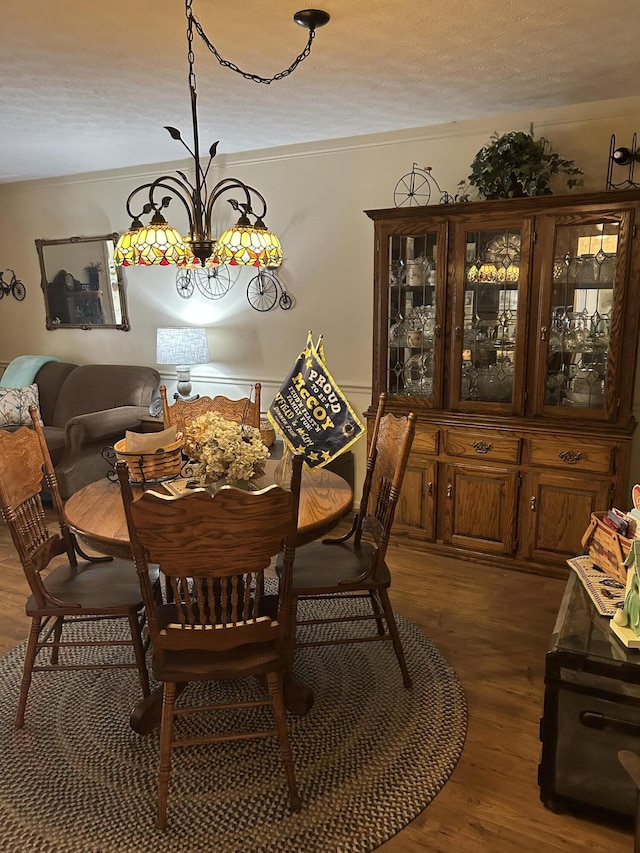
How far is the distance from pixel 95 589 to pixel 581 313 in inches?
107

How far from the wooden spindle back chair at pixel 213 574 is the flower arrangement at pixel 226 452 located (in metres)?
0.41

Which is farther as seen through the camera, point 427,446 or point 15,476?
point 427,446

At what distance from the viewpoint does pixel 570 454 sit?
3176mm

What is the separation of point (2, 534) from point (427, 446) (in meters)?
2.87

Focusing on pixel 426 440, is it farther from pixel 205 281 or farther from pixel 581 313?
pixel 205 281

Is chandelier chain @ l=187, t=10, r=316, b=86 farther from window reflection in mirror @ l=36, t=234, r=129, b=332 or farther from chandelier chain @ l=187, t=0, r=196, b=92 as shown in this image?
window reflection in mirror @ l=36, t=234, r=129, b=332

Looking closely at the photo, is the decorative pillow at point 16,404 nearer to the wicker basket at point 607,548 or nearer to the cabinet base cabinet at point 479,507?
the cabinet base cabinet at point 479,507

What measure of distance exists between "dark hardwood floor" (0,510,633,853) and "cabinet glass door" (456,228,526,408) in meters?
1.02

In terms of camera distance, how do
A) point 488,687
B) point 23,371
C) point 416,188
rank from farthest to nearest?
point 23,371 < point 416,188 < point 488,687

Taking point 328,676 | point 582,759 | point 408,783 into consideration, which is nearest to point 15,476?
point 328,676

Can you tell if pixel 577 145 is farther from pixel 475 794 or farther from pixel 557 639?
pixel 475 794

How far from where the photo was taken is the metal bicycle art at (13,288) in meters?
5.64

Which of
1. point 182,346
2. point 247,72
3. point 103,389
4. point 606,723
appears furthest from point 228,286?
point 606,723

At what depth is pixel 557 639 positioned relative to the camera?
5.99ft
